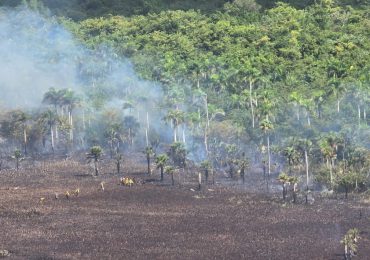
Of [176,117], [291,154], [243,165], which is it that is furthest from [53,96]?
[291,154]

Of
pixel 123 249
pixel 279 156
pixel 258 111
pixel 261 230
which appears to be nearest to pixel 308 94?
pixel 258 111

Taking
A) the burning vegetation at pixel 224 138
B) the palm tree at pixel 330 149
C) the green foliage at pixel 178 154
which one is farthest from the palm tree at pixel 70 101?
the palm tree at pixel 330 149

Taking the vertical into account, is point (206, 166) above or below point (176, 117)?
below

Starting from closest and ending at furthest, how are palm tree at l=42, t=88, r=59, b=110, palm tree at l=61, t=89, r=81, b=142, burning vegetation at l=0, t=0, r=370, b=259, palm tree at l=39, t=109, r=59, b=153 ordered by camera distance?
burning vegetation at l=0, t=0, r=370, b=259 → palm tree at l=39, t=109, r=59, b=153 → palm tree at l=61, t=89, r=81, b=142 → palm tree at l=42, t=88, r=59, b=110

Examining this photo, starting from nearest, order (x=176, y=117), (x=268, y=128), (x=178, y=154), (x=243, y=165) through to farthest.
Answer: (x=243, y=165)
(x=268, y=128)
(x=178, y=154)
(x=176, y=117)

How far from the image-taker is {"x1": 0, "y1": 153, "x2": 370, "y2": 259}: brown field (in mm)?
101188

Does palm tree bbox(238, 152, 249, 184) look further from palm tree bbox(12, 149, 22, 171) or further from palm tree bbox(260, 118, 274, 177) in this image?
palm tree bbox(12, 149, 22, 171)

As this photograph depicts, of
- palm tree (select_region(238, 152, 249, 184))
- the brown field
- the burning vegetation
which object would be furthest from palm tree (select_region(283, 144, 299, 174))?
palm tree (select_region(238, 152, 249, 184))

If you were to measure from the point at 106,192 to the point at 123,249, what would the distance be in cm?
4187

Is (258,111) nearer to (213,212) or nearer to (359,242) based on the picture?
(213,212)

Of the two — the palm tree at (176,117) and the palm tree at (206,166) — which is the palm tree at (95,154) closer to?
the palm tree at (176,117)

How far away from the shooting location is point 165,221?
120 m

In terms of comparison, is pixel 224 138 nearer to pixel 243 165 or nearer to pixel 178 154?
pixel 178 154

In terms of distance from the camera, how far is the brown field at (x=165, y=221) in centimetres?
10119
